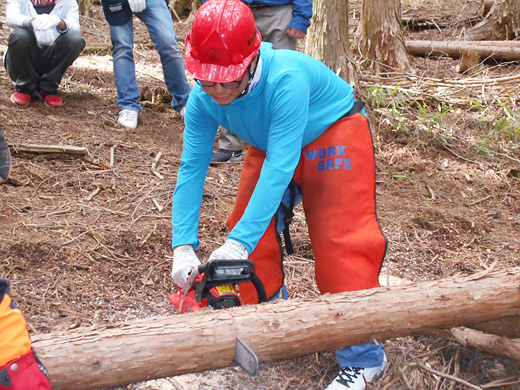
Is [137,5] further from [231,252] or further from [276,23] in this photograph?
[231,252]

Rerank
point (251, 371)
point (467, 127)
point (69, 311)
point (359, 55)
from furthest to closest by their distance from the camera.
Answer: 1. point (359, 55)
2. point (467, 127)
3. point (69, 311)
4. point (251, 371)

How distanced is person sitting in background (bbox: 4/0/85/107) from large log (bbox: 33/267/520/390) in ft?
11.9

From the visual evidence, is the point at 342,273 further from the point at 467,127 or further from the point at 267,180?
the point at 467,127

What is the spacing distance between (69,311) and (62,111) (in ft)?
9.15

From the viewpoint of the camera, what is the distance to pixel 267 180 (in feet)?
6.51

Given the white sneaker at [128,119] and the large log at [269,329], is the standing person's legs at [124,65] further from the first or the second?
the large log at [269,329]

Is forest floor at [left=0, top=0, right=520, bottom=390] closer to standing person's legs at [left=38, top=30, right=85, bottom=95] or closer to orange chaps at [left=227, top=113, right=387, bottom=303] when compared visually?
standing person's legs at [left=38, top=30, right=85, bottom=95]

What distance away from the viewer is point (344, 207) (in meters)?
2.27

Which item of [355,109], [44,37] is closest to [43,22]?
[44,37]

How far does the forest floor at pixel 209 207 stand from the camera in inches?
94.3

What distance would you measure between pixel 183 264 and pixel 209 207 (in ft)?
5.06

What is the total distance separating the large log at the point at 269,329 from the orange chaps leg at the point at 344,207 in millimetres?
242

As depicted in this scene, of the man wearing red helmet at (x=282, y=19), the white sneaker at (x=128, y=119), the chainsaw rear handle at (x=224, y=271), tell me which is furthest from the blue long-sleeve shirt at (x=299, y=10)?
the chainsaw rear handle at (x=224, y=271)

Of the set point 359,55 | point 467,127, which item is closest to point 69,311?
point 467,127
